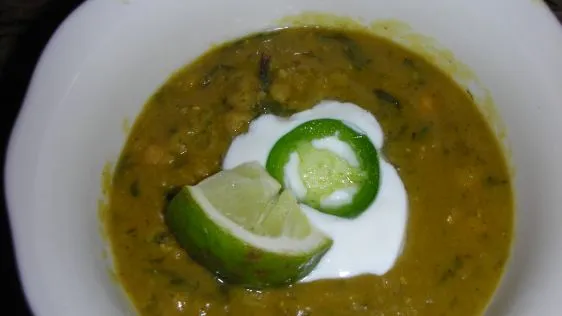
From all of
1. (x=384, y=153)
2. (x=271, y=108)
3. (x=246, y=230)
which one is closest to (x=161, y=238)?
(x=246, y=230)

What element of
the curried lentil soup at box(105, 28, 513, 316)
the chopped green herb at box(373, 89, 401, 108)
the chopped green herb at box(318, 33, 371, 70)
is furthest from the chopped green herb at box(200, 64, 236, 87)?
the chopped green herb at box(373, 89, 401, 108)

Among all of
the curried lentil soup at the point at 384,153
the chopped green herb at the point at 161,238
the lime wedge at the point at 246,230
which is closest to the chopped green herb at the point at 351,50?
the curried lentil soup at the point at 384,153

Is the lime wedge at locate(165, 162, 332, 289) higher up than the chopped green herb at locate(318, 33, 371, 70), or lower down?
lower down

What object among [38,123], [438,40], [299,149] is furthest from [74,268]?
[438,40]

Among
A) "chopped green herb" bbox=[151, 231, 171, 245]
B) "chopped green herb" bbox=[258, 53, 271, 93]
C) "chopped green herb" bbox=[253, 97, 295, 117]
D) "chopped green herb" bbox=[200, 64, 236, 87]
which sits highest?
"chopped green herb" bbox=[258, 53, 271, 93]

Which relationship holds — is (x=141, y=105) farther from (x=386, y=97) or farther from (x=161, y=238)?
(x=386, y=97)

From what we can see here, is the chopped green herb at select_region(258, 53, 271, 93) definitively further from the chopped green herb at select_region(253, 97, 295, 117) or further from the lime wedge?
the lime wedge

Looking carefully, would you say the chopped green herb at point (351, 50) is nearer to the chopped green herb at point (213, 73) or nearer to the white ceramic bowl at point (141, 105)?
the white ceramic bowl at point (141, 105)

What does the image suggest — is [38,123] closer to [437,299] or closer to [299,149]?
[299,149]
